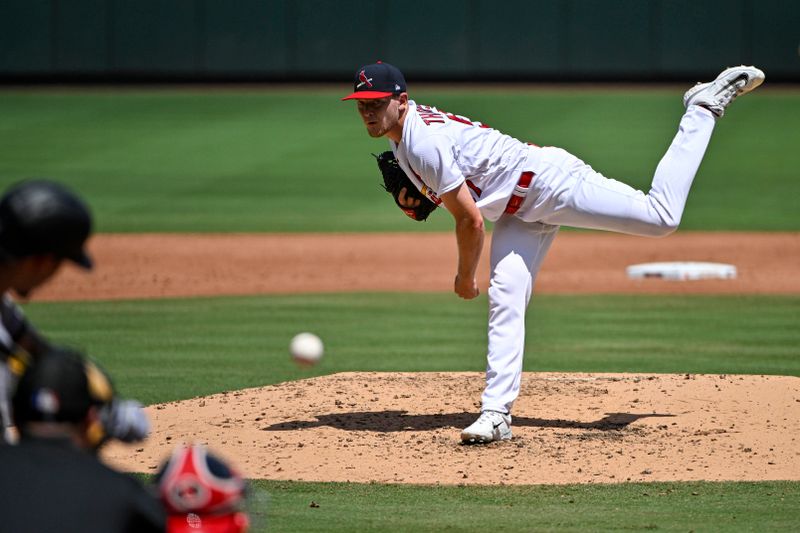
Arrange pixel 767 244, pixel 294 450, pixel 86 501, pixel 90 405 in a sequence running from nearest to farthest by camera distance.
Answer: pixel 86 501 < pixel 90 405 < pixel 294 450 < pixel 767 244

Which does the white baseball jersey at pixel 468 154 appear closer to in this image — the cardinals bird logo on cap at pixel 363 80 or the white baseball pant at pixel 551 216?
the white baseball pant at pixel 551 216

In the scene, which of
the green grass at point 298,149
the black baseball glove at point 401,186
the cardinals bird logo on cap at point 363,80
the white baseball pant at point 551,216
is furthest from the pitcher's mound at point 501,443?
the green grass at point 298,149

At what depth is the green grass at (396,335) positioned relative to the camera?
9234 millimetres

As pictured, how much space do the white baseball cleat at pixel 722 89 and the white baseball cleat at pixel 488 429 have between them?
6.39 ft

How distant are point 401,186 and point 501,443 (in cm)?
143

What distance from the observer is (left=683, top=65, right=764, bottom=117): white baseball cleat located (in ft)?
22.7

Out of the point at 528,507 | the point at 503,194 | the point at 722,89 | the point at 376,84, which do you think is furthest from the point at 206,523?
the point at 722,89

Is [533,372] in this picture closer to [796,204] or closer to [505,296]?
[505,296]

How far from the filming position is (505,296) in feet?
21.9

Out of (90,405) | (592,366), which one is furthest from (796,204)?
(90,405)

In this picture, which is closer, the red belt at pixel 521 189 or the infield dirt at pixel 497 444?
the infield dirt at pixel 497 444

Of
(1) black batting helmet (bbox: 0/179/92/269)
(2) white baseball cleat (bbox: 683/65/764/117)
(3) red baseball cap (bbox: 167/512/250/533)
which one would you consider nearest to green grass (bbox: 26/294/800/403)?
(2) white baseball cleat (bbox: 683/65/764/117)

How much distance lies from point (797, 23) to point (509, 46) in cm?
641

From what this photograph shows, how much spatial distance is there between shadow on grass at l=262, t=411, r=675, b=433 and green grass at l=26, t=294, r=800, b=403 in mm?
1292
